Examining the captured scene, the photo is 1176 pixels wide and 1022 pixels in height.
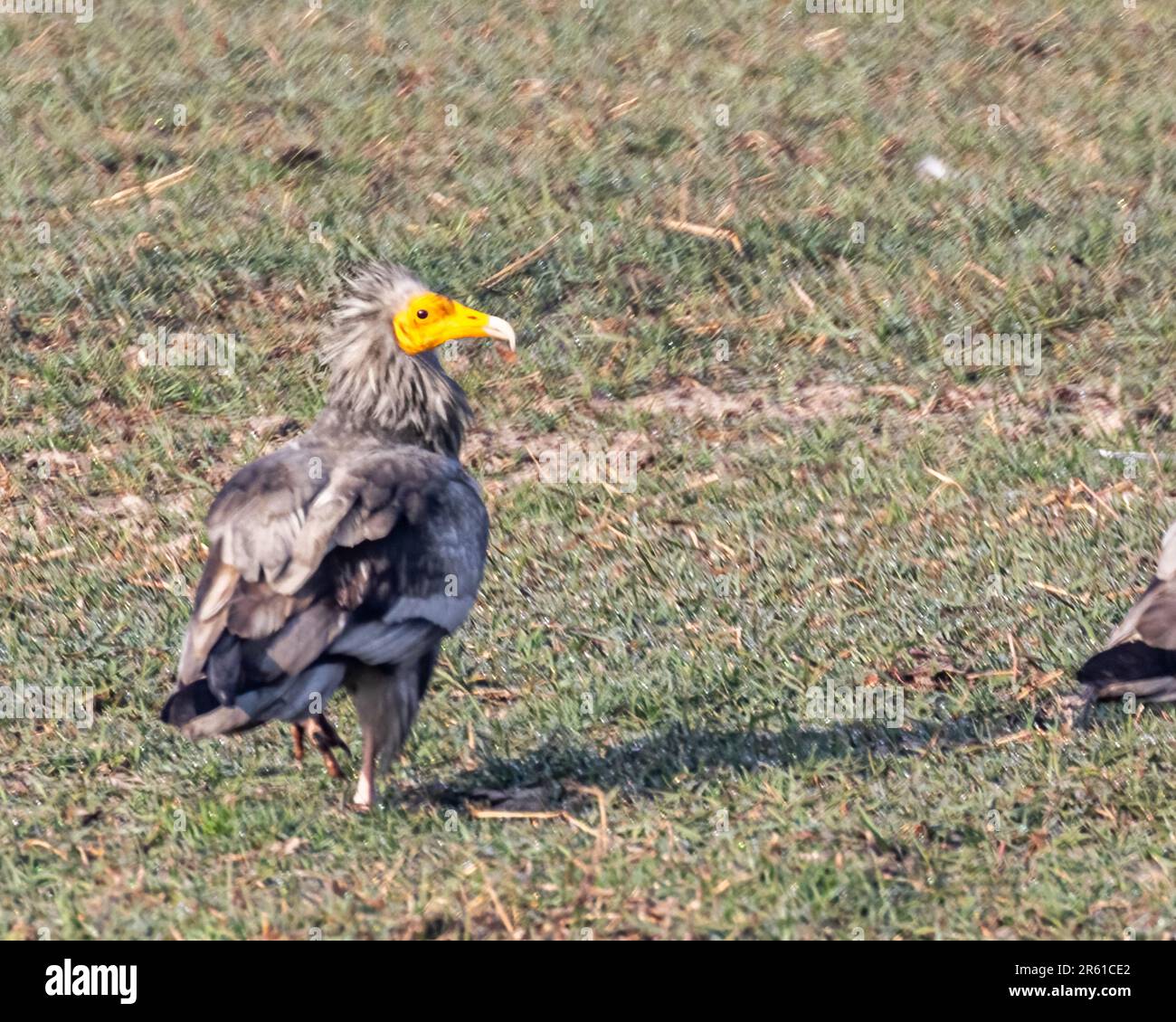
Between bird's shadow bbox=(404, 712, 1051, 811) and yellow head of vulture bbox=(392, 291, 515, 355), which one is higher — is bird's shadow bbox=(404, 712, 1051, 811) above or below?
below

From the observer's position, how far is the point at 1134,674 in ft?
20.1

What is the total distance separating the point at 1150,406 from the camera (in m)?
9.62

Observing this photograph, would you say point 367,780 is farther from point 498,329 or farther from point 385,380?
point 498,329

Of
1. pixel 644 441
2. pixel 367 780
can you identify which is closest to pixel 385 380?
pixel 367 780

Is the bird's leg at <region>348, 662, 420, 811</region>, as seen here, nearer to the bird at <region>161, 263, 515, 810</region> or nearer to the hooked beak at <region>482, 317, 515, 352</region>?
the bird at <region>161, 263, 515, 810</region>

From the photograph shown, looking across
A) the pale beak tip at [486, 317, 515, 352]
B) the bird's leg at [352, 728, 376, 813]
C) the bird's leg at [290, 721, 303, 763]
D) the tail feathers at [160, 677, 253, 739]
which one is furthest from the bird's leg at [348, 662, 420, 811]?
the pale beak tip at [486, 317, 515, 352]

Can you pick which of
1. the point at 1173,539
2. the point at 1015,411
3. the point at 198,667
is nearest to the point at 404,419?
the point at 198,667

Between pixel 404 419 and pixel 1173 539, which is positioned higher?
pixel 404 419

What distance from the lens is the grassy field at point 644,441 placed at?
5945 millimetres

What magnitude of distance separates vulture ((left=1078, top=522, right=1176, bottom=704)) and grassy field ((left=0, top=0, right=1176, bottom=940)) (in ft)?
1.45

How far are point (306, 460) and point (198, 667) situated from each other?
1.06 metres

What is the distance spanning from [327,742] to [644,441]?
3.32 metres

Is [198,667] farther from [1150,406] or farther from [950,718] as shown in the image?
[1150,406]

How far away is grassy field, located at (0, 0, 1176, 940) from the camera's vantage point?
595 centimetres
